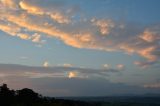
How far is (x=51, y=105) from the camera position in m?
115

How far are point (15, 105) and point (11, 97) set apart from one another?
53.1 feet

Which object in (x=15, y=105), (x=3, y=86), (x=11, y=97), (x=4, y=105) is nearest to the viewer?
Answer: (x=15, y=105)

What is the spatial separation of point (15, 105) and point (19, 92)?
3262cm

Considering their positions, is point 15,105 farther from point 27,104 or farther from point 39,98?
point 39,98

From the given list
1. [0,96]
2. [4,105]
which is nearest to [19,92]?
[0,96]

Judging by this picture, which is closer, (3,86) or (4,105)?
(4,105)

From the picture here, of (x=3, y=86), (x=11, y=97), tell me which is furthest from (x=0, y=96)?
(x=3, y=86)

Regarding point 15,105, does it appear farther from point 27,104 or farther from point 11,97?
point 11,97

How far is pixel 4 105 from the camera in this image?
116 m

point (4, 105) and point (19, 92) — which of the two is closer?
point (4, 105)

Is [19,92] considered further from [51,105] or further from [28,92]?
[51,105]

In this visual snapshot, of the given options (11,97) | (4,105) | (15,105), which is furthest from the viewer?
(11,97)

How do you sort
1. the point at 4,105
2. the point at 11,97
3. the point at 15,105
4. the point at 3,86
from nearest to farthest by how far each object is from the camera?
the point at 15,105 < the point at 4,105 < the point at 11,97 < the point at 3,86

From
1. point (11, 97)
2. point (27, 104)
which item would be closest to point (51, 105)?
point (27, 104)
